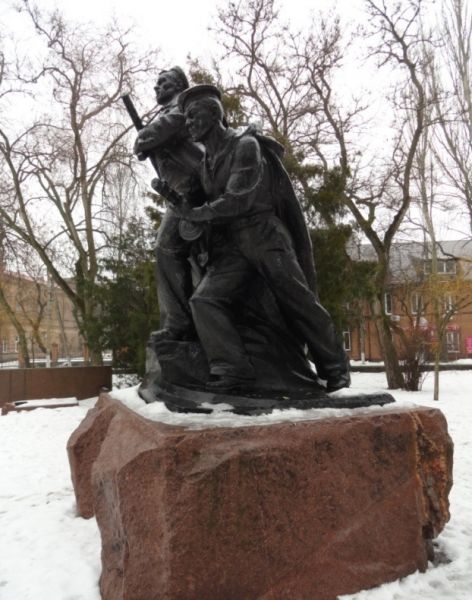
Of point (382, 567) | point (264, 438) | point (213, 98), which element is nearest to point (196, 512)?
point (264, 438)

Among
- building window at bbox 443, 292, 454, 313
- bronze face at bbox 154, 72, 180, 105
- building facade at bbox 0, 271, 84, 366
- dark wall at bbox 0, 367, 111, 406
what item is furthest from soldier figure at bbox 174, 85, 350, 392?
building facade at bbox 0, 271, 84, 366

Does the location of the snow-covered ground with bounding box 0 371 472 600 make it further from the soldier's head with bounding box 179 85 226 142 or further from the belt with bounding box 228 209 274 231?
the soldier's head with bounding box 179 85 226 142

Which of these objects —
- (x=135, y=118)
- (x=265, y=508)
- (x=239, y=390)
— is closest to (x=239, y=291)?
(x=239, y=390)

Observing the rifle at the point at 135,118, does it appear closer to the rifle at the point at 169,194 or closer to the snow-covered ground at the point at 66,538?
the rifle at the point at 169,194

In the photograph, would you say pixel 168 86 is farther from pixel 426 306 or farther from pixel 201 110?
pixel 426 306

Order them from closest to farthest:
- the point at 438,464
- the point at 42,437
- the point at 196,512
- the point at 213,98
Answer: the point at 196,512, the point at 438,464, the point at 213,98, the point at 42,437

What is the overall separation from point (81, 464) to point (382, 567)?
216 centimetres

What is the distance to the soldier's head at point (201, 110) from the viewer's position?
2.98 meters

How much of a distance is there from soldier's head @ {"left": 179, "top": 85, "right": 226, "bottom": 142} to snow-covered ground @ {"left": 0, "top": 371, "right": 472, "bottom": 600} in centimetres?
164

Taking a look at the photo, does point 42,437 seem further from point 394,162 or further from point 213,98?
point 394,162

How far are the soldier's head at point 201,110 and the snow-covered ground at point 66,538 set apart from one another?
1.64m

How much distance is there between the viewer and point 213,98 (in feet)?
9.91

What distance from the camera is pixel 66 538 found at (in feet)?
10.5

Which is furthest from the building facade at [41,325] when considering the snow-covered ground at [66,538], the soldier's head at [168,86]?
the soldier's head at [168,86]
